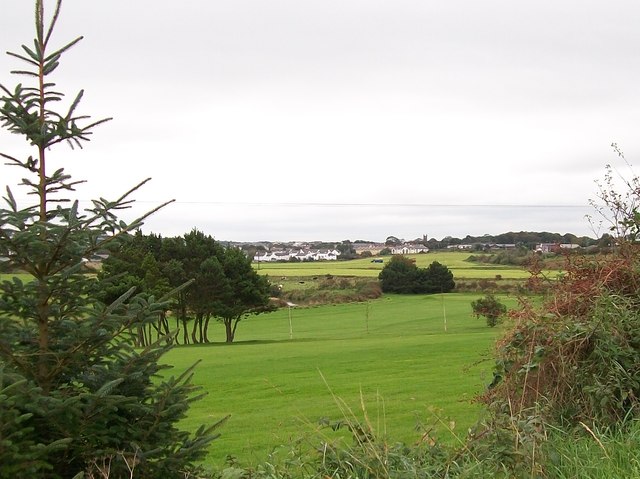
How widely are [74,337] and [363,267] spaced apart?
7830 centimetres

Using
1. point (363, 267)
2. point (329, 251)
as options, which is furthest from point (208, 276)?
point (363, 267)

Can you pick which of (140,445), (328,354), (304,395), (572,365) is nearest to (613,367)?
(572,365)

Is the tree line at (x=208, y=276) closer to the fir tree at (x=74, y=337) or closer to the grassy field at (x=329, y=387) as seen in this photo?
the grassy field at (x=329, y=387)

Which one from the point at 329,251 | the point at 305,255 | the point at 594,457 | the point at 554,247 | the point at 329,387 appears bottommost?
the point at 329,387

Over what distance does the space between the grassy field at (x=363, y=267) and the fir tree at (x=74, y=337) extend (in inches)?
2124

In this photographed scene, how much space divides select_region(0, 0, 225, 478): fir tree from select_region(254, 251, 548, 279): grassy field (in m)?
53.9

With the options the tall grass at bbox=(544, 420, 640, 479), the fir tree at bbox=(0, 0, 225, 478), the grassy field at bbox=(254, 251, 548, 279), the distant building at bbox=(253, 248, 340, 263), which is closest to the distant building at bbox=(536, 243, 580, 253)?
the tall grass at bbox=(544, 420, 640, 479)

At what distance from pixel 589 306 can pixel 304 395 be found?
12730mm

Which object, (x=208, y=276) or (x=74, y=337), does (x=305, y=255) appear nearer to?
(x=208, y=276)

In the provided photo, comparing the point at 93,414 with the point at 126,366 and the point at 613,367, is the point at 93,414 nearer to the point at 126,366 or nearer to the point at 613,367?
the point at 126,366

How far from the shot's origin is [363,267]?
82.2m

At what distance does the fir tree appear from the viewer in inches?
160

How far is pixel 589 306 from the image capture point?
Answer: 283 inches

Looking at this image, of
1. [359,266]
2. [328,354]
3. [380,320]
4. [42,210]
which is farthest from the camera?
[359,266]
